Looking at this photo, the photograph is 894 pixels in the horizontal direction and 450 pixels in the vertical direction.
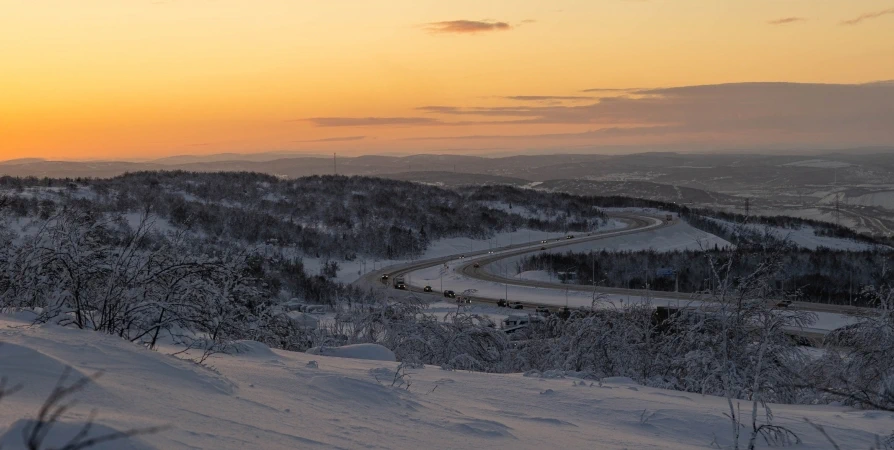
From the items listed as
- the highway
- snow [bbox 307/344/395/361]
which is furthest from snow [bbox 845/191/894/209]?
snow [bbox 307/344/395/361]

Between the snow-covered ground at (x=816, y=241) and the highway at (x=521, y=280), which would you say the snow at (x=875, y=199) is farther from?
the highway at (x=521, y=280)

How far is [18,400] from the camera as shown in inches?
143

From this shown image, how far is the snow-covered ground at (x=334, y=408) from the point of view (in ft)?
12.7

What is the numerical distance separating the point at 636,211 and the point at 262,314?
97247mm

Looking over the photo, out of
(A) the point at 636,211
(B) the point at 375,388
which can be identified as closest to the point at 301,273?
(B) the point at 375,388

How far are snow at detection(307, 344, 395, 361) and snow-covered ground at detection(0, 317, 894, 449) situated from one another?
207cm

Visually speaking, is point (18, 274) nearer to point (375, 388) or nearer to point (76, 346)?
point (76, 346)

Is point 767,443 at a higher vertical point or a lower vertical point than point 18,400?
lower

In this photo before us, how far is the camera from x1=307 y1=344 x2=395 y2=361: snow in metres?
10.4

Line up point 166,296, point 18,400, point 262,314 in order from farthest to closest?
point 262,314 < point 166,296 < point 18,400

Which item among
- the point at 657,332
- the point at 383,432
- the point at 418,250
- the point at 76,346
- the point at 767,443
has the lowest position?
the point at 418,250

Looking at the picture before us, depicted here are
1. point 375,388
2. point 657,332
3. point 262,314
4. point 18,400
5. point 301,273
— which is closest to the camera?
point 18,400

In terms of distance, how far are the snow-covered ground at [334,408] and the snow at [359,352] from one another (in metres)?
2.07

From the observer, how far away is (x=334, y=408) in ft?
17.4
